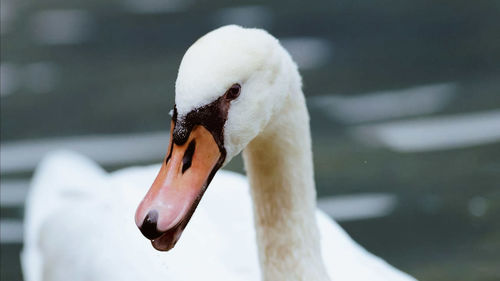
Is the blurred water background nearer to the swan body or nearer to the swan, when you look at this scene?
the swan body

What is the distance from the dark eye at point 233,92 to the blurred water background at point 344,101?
2.35 meters

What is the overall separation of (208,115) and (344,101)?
3923mm

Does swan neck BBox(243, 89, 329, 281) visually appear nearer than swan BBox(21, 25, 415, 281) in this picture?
No

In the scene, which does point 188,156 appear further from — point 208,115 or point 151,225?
point 151,225

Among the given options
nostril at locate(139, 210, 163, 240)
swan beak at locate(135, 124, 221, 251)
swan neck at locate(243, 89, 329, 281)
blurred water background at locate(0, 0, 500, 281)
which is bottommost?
nostril at locate(139, 210, 163, 240)

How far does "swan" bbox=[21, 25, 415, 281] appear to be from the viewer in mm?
2654

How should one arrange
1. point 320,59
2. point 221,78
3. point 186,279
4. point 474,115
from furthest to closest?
point 320,59
point 474,115
point 186,279
point 221,78

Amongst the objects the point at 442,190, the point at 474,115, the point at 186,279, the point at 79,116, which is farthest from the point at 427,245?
the point at 79,116

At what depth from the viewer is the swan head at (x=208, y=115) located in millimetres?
2600

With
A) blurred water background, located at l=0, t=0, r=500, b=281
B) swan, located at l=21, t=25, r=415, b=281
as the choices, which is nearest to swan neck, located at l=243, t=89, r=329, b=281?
swan, located at l=21, t=25, r=415, b=281

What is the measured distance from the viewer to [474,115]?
6.22 m

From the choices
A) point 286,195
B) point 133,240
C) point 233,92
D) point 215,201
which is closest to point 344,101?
point 215,201

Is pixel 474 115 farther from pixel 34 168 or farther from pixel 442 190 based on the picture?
pixel 34 168

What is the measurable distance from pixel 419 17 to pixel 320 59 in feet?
3.13
